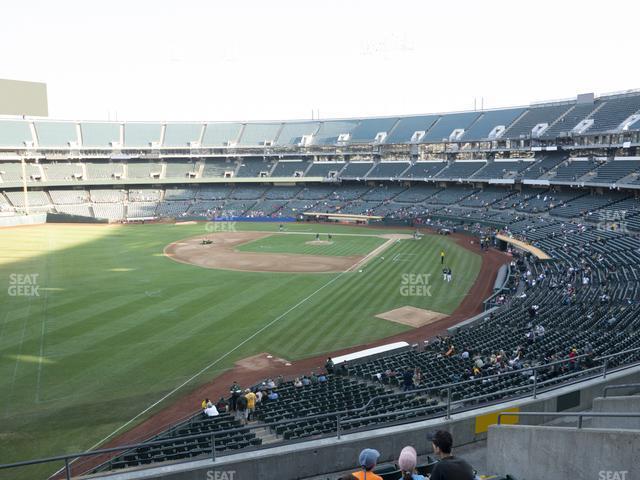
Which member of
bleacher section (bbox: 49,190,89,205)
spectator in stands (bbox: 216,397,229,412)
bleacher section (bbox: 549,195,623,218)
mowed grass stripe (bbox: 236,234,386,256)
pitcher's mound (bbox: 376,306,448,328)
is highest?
bleacher section (bbox: 49,190,89,205)

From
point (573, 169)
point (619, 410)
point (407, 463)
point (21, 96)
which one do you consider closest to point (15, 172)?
point (21, 96)

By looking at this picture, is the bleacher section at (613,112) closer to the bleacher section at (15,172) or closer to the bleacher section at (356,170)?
the bleacher section at (356,170)

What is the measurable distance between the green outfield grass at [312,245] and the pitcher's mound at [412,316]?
19547mm

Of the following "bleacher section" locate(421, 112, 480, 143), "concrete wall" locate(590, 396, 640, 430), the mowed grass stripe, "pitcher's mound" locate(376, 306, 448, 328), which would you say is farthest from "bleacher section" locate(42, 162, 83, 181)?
"concrete wall" locate(590, 396, 640, 430)

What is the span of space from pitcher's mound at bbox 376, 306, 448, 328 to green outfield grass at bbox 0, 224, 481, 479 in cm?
98

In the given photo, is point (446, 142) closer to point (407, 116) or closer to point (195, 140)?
point (407, 116)

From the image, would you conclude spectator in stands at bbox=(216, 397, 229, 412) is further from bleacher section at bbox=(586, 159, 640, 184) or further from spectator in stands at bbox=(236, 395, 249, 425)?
bleacher section at bbox=(586, 159, 640, 184)

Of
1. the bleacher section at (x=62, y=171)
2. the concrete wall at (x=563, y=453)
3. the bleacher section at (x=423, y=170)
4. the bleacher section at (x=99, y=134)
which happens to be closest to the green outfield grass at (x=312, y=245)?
the bleacher section at (x=423, y=170)

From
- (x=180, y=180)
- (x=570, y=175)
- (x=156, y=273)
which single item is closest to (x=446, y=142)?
(x=570, y=175)

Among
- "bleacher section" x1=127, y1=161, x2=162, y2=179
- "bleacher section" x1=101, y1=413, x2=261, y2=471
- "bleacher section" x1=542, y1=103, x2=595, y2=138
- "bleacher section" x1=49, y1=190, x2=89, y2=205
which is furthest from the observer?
"bleacher section" x1=127, y1=161, x2=162, y2=179

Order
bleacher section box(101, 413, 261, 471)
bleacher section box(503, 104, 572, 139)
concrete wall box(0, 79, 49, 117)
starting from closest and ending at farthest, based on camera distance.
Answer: bleacher section box(101, 413, 261, 471) < concrete wall box(0, 79, 49, 117) < bleacher section box(503, 104, 572, 139)

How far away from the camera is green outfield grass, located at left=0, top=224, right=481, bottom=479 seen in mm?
17688

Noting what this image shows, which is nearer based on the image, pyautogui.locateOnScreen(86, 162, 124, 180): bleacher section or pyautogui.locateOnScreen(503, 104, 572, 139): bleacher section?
pyautogui.locateOnScreen(503, 104, 572, 139): bleacher section

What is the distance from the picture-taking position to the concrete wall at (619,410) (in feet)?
30.4
